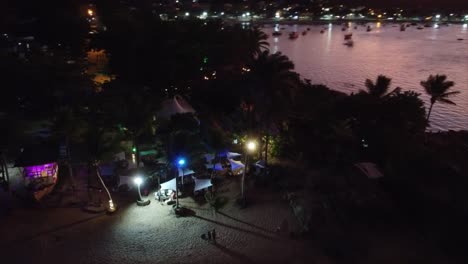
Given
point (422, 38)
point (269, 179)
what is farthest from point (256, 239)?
point (422, 38)

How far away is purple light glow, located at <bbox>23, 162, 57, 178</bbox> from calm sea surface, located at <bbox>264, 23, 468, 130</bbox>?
38460mm

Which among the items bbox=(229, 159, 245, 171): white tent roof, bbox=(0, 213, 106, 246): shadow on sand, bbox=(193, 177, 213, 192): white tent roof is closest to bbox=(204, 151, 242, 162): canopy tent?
bbox=(229, 159, 245, 171): white tent roof

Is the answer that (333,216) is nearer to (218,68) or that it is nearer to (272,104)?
(272,104)

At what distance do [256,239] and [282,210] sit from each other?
2.72 meters

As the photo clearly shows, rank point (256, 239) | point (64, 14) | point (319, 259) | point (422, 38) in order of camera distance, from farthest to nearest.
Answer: point (422, 38), point (64, 14), point (256, 239), point (319, 259)

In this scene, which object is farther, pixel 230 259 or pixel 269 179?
pixel 269 179

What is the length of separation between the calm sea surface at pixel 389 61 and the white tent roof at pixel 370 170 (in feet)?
78.8

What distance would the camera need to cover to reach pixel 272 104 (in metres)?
18.3

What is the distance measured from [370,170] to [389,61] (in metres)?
60.5

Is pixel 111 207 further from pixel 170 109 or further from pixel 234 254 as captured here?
pixel 170 109

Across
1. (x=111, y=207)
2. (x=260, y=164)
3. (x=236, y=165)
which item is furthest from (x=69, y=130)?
(x=260, y=164)

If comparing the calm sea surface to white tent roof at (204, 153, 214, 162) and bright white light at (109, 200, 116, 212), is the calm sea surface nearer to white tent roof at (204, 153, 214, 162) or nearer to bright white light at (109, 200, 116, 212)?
white tent roof at (204, 153, 214, 162)

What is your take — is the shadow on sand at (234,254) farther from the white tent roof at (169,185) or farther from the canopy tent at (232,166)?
the canopy tent at (232,166)

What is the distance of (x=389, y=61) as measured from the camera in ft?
238
